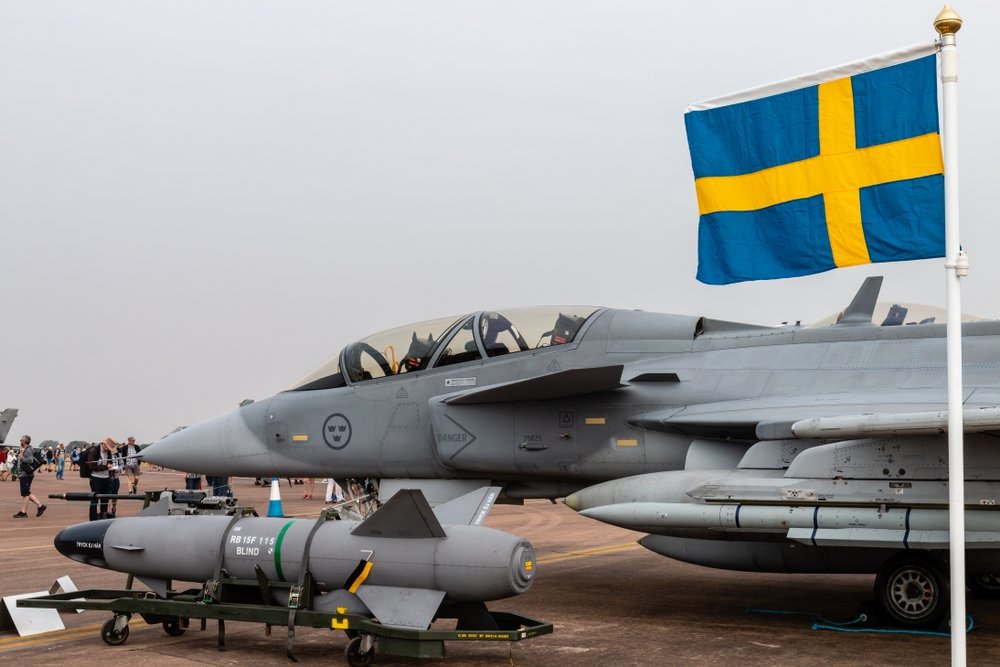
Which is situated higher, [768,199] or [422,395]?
[768,199]

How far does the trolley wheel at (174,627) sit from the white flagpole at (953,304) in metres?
6.36

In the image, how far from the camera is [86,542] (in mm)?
Result: 9055

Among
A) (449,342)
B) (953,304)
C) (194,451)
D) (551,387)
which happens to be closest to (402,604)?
(551,387)

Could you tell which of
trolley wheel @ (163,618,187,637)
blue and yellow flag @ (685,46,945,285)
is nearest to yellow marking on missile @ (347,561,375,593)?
trolley wheel @ (163,618,187,637)

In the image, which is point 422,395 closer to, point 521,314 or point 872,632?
point 521,314

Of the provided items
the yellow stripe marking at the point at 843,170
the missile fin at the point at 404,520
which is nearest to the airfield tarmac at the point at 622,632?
the missile fin at the point at 404,520

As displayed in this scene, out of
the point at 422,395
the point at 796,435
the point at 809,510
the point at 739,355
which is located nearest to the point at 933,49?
the point at 796,435

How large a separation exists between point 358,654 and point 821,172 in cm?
497

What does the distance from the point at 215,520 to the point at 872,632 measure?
598cm

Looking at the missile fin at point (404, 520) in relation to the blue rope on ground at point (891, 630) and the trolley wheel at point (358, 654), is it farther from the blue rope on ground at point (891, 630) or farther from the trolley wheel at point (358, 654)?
the blue rope on ground at point (891, 630)

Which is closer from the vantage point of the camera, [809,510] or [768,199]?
[768,199]

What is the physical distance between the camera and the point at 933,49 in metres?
6.47

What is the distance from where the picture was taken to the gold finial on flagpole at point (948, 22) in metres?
6.14

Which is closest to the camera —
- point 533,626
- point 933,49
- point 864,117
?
point 933,49
